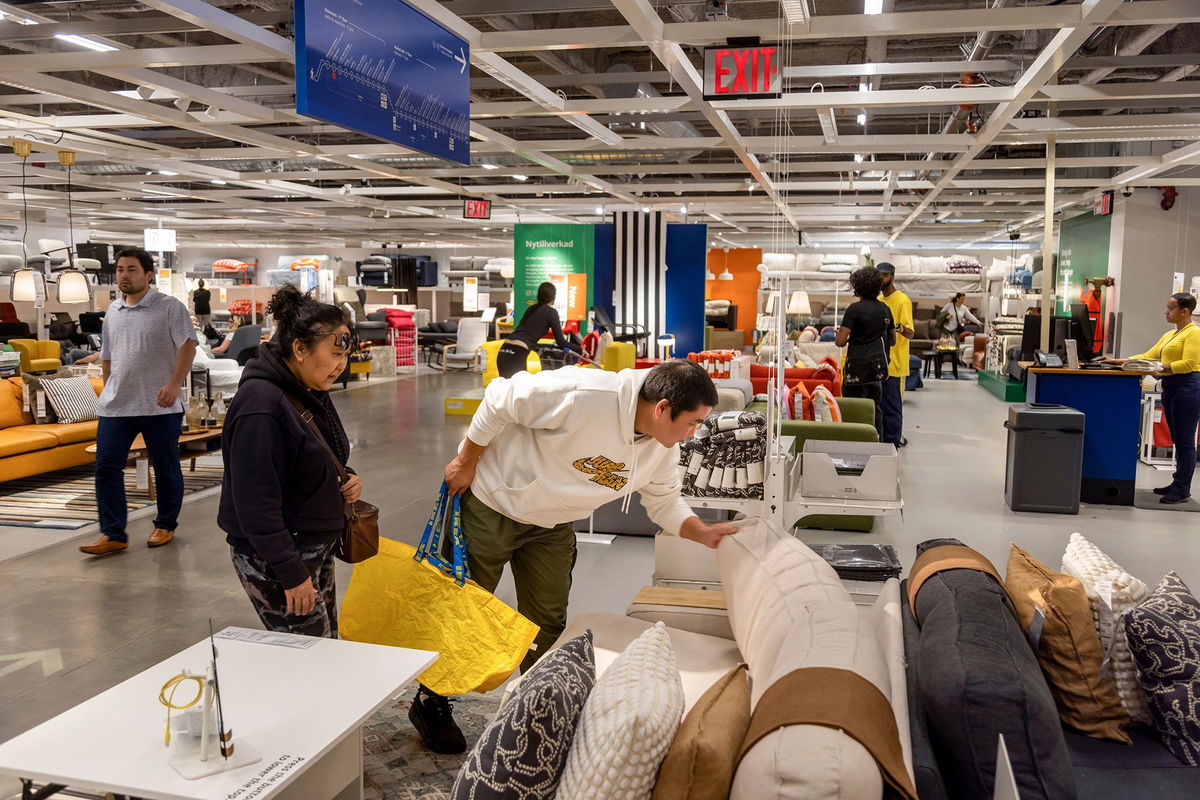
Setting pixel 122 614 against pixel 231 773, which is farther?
pixel 122 614

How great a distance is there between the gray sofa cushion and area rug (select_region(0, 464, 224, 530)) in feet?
17.8

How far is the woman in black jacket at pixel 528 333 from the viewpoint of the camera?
9555mm

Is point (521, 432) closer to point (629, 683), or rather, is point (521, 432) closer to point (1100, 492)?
point (629, 683)

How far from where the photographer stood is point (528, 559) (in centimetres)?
316

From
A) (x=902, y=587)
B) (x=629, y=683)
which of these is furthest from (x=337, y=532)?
(x=902, y=587)

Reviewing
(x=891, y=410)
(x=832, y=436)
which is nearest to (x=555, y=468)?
(x=832, y=436)

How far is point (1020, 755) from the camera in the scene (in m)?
1.77

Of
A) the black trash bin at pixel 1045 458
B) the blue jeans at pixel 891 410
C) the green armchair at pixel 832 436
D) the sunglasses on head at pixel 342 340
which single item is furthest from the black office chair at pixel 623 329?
the sunglasses on head at pixel 342 340

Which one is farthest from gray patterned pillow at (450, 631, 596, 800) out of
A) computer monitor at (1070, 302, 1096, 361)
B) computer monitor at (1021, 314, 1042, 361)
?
computer monitor at (1021, 314, 1042, 361)

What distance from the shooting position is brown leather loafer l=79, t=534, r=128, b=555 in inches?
214

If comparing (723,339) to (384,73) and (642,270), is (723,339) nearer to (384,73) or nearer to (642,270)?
(642,270)

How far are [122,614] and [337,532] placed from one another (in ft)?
7.84

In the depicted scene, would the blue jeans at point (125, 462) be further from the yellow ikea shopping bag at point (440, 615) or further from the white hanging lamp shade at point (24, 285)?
the white hanging lamp shade at point (24, 285)

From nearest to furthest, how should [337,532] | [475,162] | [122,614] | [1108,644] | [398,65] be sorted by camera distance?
1. [1108,644]
2. [337,532]
3. [398,65]
4. [122,614]
5. [475,162]
